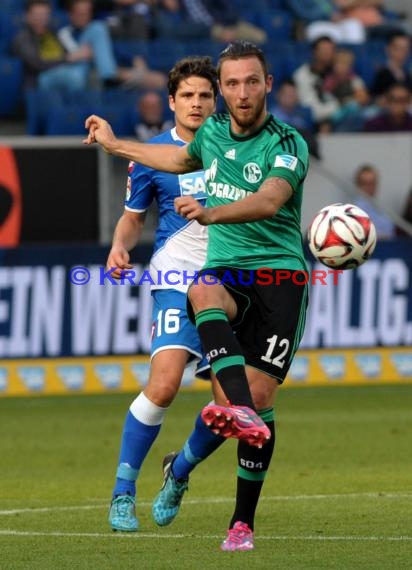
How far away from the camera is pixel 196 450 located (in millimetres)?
7957

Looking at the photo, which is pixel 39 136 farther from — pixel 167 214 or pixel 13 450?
pixel 167 214

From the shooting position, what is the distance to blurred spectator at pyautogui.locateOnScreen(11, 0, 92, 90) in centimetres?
1833

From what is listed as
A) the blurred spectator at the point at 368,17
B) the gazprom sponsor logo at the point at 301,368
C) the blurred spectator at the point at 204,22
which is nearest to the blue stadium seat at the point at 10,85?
the blurred spectator at the point at 204,22

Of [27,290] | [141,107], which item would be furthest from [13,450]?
[141,107]

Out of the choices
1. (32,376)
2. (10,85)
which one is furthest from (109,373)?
(10,85)

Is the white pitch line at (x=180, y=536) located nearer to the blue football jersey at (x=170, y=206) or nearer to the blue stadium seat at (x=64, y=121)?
the blue football jersey at (x=170, y=206)

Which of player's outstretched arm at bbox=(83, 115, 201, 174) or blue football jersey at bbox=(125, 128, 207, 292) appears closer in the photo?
player's outstretched arm at bbox=(83, 115, 201, 174)

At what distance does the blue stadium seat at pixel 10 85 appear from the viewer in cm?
1822

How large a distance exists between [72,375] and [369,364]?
333 centimetres

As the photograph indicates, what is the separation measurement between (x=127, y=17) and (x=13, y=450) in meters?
9.65

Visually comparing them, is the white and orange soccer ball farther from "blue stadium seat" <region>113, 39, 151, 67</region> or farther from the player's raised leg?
"blue stadium seat" <region>113, 39, 151, 67</region>

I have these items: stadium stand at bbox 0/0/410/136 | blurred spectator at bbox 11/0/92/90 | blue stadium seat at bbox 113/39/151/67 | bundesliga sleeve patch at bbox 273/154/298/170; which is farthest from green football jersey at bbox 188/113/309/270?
blue stadium seat at bbox 113/39/151/67

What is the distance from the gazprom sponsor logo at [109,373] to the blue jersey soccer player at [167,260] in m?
7.08

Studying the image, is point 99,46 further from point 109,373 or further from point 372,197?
point 109,373
